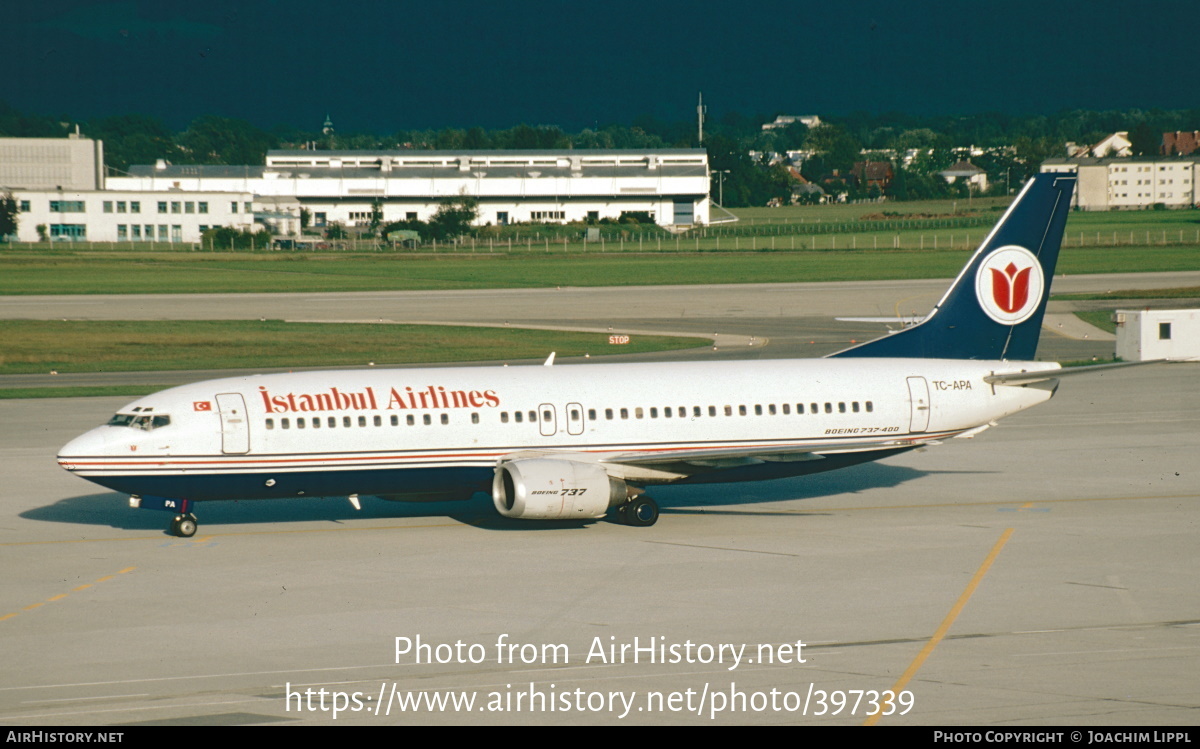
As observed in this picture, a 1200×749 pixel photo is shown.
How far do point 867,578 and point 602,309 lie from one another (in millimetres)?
67059

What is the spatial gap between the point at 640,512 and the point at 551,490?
2.76 metres

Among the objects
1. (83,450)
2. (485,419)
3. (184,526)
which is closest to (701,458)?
(485,419)

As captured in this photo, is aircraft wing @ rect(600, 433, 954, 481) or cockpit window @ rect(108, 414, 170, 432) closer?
cockpit window @ rect(108, 414, 170, 432)

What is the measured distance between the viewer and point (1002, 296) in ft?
117

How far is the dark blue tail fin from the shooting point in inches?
1394

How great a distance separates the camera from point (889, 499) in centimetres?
3538

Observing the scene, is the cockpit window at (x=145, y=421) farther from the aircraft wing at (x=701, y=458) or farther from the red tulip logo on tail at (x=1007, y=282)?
the red tulip logo on tail at (x=1007, y=282)

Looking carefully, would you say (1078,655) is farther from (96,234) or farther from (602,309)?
(96,234)

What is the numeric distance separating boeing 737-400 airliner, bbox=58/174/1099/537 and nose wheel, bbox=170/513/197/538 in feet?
0.11

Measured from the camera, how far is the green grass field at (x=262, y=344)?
65.6m

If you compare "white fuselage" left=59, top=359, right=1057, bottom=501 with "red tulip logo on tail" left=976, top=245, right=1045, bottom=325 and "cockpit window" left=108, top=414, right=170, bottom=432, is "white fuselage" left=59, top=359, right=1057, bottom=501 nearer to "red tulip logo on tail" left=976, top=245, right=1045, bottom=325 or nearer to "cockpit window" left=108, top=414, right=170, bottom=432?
"cockpit window" left=108, top=414, right=170, bottom=432

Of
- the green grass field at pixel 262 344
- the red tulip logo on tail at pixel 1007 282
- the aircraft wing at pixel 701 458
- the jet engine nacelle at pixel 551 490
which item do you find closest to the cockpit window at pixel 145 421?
the jet engine nacelle at pixel 551 490

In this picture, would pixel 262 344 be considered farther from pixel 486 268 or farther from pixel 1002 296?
pixel 486 268

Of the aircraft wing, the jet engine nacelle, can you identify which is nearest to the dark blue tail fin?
the aircraft wing
